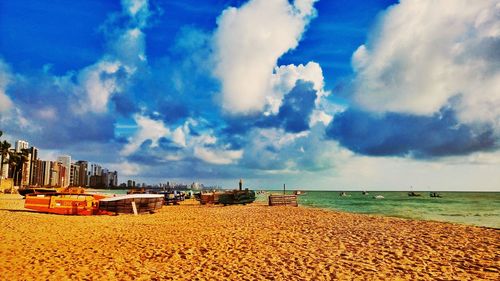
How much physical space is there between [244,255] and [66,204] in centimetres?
2073

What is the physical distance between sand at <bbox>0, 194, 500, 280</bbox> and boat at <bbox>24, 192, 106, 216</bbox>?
939 centimetres

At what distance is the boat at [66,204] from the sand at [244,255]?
939 centimetres

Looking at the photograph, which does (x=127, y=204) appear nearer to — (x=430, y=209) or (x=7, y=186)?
(x=430, y=209)

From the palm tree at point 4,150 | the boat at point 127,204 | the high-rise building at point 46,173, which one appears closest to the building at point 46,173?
the high-rise building at point 46,173

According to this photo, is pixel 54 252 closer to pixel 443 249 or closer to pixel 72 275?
pixel 72 275

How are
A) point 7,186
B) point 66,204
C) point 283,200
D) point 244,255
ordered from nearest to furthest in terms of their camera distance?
point 244,255 < point 66,204 < point 283,200 < point 7,186

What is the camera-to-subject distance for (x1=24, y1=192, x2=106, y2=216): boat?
26062 millimetres

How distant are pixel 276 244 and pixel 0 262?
9133 mm

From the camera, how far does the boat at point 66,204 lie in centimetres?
2606

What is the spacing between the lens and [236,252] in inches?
460

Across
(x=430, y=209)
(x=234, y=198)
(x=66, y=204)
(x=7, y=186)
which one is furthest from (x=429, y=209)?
(x=7, y=186)

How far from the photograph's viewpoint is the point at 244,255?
1120cm

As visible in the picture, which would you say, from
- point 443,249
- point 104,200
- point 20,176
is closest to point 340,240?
point 443,249

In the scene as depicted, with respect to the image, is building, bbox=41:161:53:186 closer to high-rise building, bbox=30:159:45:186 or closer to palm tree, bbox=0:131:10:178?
high-rise building, bbox=30:159:45:186
